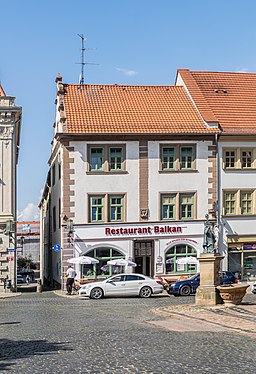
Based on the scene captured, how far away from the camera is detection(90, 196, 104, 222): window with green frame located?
43.7 m

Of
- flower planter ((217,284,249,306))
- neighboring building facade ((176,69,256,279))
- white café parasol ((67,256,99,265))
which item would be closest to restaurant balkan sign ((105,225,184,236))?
white café parasol ((67,256,99,265))

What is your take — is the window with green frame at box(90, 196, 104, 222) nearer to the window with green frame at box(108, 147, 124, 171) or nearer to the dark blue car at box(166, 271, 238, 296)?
the window with green frame at box(108, 147, 124, 171)

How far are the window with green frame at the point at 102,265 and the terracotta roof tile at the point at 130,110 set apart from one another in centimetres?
718

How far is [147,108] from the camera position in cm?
4709

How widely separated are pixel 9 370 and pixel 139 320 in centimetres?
1139

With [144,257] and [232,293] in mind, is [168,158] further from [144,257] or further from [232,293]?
[232,293]

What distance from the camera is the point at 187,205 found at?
45.2 meters

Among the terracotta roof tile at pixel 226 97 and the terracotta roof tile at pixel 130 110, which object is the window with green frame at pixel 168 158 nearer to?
the terracotta roof tile at pixel 130 110

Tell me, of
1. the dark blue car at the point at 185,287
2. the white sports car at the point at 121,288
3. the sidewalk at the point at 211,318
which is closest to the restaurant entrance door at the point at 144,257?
the dark blue car at the point at 185,287

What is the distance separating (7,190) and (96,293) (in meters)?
11.0

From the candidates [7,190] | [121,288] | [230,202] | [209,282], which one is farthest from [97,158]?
[209,282]

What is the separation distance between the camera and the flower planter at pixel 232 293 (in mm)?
27592

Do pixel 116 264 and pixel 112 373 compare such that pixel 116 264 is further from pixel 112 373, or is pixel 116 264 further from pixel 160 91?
pixel 112 373

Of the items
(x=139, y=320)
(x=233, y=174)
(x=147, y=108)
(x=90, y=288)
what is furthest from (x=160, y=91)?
(x=139, y=320)
